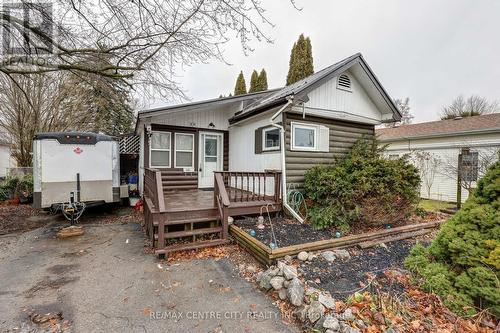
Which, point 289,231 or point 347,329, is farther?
point 289,231

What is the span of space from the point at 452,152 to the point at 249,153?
34.2 ft

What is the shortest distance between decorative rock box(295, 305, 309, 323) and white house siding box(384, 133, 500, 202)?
11.6 meters

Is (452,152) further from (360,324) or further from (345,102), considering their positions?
(360,324)

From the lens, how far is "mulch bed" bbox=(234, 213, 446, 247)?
4.62 meters

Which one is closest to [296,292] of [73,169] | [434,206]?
[73,169]

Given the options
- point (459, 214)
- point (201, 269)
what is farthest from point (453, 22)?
point (201, 269)

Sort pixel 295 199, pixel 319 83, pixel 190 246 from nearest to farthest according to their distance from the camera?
1. pixel 190 246
2. pixel 319 83
3. pixel 295 199

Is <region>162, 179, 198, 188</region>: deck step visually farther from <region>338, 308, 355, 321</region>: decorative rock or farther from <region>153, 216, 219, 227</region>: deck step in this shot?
<region>338, 308, 355, 321</region>: decorative rock

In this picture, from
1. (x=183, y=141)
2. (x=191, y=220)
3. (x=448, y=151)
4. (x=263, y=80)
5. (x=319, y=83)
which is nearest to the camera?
(x=191, y=220)

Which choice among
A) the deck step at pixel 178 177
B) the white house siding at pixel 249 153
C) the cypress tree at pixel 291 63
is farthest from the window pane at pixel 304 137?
the cypress tree at pixel 291 63

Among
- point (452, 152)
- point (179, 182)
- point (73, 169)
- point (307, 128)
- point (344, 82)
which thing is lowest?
point (179, 182)

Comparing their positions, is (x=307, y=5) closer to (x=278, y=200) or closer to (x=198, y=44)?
(x=198, y=44)

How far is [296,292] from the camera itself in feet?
9.74

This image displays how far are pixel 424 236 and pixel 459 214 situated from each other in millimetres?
2964
